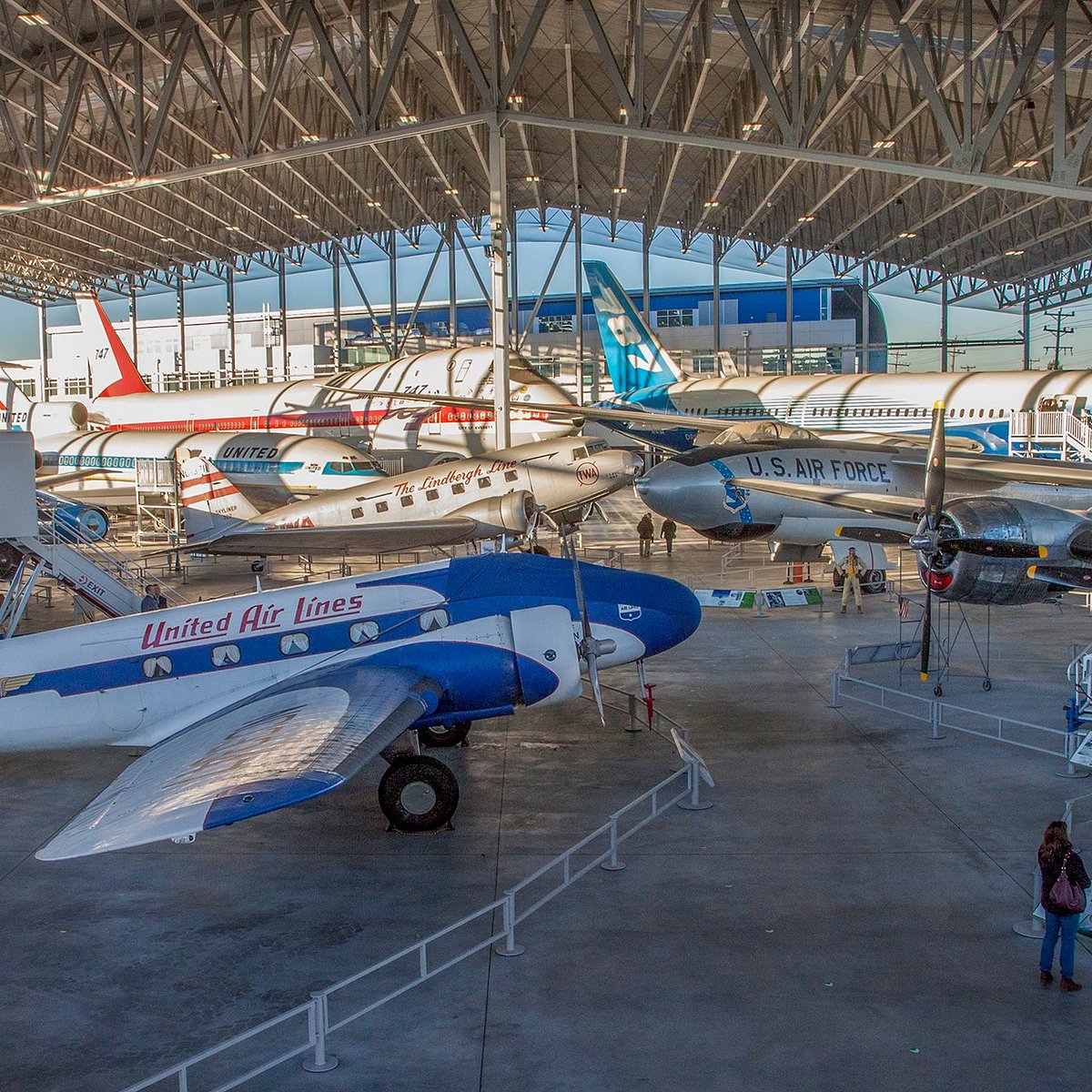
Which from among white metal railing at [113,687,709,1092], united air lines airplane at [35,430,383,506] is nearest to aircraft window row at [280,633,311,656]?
white metal railing at [113,687,709,1092]

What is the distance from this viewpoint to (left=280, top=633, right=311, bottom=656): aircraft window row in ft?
45.8

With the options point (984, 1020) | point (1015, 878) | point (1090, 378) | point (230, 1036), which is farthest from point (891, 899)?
point (1090, 378)

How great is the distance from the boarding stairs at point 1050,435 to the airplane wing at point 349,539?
20088mm

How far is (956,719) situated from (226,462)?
30023mm

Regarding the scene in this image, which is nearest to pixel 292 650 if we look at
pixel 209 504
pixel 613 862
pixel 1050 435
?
pixel 613 862

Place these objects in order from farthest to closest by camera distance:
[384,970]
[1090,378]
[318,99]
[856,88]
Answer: [318,99]
[1090,378]
[856,88]
[384,970]

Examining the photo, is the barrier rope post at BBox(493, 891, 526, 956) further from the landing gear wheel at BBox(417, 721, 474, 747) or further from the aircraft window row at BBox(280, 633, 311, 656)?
the landing gear wheel at BBox(417, 721, 474, 747)

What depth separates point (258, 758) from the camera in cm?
970

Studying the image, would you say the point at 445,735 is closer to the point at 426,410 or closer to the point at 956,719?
the point at 956,719

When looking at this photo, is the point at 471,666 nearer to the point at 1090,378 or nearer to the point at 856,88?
the point at 856,88

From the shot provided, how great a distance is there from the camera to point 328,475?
1449 inches

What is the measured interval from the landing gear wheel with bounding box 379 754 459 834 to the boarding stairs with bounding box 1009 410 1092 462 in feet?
89.3

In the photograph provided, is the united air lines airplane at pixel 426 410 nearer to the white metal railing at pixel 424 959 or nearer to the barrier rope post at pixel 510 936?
the white metal railing at pixel 424 959

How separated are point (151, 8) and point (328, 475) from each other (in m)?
16.1
